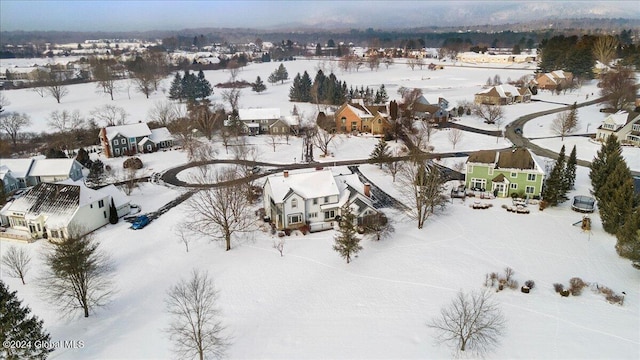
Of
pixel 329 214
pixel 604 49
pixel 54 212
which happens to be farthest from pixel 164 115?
pixel 604 49

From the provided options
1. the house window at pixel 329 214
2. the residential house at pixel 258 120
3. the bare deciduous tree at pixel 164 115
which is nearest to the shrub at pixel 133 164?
the bare deciduous tree at pixel 164 115

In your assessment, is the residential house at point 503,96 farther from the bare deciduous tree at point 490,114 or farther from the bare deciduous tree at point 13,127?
the bare deciduous tree at point 13,127

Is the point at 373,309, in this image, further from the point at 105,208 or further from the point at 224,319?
the point at 105,208

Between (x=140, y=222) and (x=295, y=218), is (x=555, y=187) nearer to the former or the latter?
(x=295, y=218)

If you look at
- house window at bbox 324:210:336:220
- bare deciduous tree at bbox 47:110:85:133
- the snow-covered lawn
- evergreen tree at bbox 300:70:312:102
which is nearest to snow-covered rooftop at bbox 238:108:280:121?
evergreen tree at bbox 300:70:312:102

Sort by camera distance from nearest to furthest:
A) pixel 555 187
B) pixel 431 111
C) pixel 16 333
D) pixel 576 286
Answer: pixel 16 333
pixel 576 286
pixel 555 187
pixel 431 111
